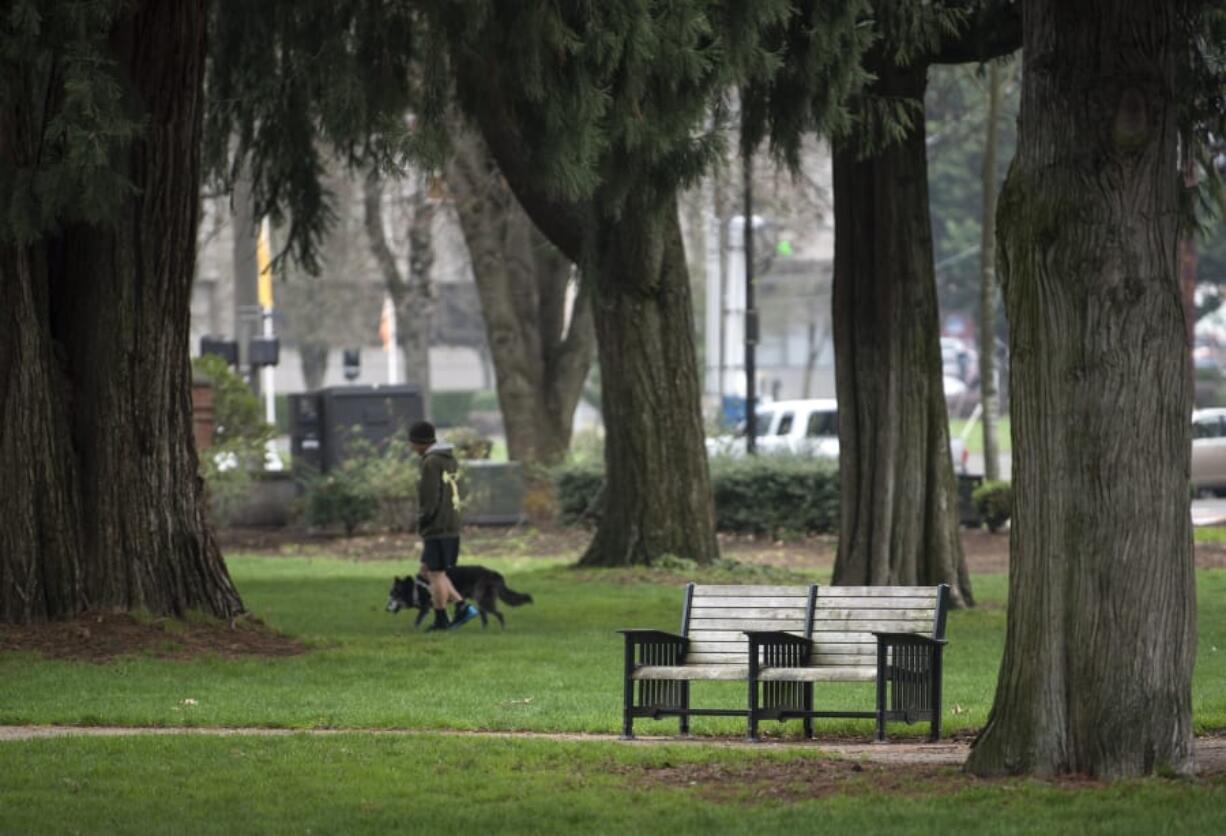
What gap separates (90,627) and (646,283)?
9.69 m

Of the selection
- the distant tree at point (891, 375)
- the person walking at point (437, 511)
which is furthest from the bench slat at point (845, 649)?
the distant tree at point (891, 375)

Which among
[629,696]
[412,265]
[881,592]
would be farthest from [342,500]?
[881,592]

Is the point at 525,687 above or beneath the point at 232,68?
beneath

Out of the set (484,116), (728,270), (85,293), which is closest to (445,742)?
(85,293)

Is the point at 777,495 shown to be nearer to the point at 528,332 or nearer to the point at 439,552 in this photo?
the point at 528,332

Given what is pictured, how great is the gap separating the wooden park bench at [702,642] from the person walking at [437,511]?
6.02 meters

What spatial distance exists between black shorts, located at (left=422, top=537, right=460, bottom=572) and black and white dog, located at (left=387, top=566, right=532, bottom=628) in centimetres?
20

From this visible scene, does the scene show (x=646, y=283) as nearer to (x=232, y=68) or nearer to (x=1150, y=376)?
(x=232, y=68)

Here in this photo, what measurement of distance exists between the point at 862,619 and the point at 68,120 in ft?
21.9

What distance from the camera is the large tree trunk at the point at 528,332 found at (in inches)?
1484

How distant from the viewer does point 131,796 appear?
9.80 m

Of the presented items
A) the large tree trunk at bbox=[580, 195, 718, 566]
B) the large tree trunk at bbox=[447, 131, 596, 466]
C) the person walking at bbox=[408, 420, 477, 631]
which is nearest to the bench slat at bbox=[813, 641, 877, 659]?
the person walking at bbox=[408, 420, 477, 631]

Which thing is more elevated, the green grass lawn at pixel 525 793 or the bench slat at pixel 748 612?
the bench slat at pixel 748 612

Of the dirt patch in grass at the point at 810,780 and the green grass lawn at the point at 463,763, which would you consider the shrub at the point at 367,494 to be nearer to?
the green grass lawn at the point at 463,763
